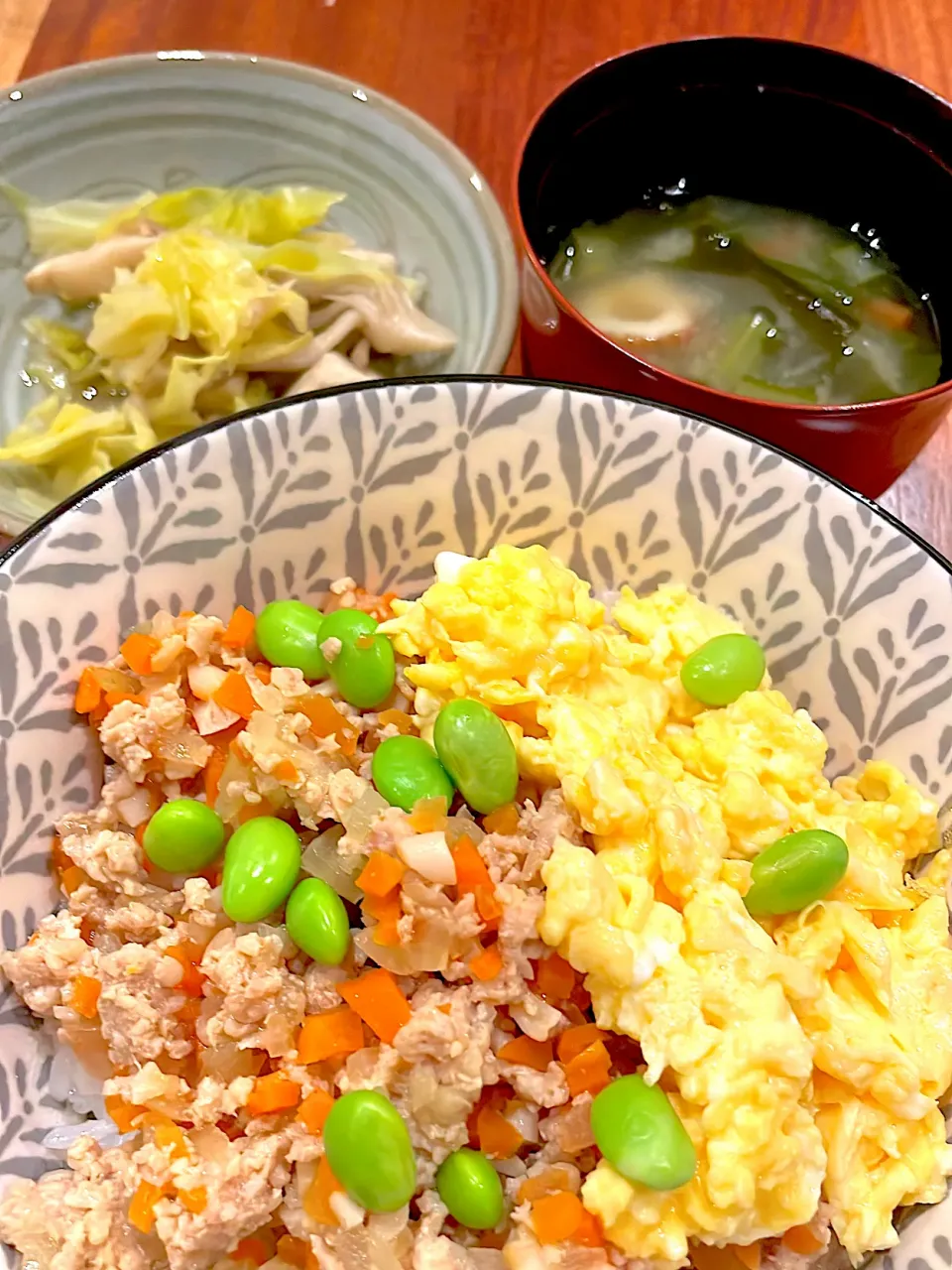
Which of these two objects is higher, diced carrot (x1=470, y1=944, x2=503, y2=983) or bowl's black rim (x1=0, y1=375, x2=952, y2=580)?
bowl's black rim (x1=0, y1=375, x2=952, y2=580)

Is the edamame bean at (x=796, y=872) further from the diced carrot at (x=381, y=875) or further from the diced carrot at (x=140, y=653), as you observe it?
the diced carrot at (x=140, y=653)

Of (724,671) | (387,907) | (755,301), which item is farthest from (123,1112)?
(755,301)

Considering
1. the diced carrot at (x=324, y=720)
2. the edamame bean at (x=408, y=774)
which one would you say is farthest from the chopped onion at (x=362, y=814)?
the diced carrot at (x=324, y=720)

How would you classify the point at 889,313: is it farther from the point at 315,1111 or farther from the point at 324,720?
the point at 315,1111

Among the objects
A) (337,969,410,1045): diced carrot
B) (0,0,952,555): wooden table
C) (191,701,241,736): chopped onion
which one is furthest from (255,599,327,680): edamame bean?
(0,0,952,555): wooden table

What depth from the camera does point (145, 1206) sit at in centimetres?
129

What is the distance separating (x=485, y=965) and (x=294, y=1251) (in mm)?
396

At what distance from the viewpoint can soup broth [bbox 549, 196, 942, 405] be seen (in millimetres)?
2000

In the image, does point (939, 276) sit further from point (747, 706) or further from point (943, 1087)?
point (943, 1087)

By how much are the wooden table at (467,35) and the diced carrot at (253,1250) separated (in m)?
2.35

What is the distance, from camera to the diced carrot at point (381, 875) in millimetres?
1343

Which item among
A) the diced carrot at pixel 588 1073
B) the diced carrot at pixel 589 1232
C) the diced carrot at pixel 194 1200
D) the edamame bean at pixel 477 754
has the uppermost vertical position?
the edamame bean at pixel 477 754

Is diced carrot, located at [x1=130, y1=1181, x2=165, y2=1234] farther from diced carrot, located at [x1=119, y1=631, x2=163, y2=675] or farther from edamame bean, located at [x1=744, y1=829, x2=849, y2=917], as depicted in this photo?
edamame bean, located at [x1=744, y1=829, x2=849, y2=917]

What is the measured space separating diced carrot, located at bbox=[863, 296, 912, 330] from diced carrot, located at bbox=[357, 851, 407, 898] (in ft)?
4.54
